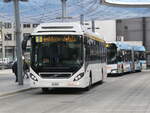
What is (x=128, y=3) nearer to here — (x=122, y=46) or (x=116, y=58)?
(x=122, y=46)

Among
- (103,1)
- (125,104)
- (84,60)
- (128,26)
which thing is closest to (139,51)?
(103,1)

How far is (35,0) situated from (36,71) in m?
27.0

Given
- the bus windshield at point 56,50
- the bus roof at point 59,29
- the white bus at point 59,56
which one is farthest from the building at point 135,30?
the bus windshield at point 56,50

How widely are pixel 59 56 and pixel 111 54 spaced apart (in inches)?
689

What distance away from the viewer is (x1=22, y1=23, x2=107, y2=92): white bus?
19.1 metres

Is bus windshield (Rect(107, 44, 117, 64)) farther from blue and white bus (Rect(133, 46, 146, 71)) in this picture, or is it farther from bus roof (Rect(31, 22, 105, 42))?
bus roof (Rect(31, 22, 105, 42))

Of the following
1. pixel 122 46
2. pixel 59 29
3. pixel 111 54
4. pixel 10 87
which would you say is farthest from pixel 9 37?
pixel 59 29

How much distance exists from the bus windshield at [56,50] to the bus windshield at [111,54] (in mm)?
16966

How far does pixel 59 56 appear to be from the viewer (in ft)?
63.3

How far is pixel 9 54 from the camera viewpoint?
118938mm

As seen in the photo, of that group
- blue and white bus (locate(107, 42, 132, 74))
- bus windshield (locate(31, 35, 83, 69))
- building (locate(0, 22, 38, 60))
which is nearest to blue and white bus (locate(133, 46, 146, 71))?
blue and white bus (locate(107, 42, 132, 74))

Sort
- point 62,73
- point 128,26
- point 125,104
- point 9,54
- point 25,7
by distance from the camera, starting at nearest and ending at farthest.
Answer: point 125,104 → point 62,73 → point 25,7 → point 128,26 → point 9,54

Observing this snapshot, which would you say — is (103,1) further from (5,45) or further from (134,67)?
(5,45)

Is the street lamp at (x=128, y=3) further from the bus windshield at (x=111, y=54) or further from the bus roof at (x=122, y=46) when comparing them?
the bus windshield at (x=111, y=54)
